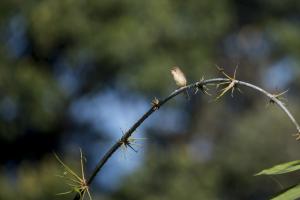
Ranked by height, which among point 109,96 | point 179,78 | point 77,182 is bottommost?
point 77,182

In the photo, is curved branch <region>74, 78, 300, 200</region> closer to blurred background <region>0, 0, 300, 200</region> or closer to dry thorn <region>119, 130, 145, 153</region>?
dry thorn <region>119, 130, 145, 153</region>

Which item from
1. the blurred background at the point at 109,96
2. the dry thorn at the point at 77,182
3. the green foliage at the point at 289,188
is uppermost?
the blurred background at the point at 109,96

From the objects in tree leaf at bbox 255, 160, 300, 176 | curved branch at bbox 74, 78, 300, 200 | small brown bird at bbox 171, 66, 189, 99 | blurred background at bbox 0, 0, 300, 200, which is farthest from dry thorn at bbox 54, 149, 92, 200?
blurred background at bbox 0, 0, 300, 200

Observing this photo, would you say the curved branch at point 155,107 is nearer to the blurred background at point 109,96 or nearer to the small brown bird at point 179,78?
the small brown bird at point 179,78

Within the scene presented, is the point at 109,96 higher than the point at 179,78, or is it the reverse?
the point at 109,96

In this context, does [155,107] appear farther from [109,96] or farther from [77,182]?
[109,96]

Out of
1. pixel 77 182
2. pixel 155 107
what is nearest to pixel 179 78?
pixel 155 107

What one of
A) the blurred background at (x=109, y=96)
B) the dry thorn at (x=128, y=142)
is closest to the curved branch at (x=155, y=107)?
the dry thorn at (x=128, y=142)

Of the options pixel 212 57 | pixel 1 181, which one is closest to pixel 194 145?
pixel 212 57

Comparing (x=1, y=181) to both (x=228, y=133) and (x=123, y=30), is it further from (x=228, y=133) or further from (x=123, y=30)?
(x=228, y=133)
